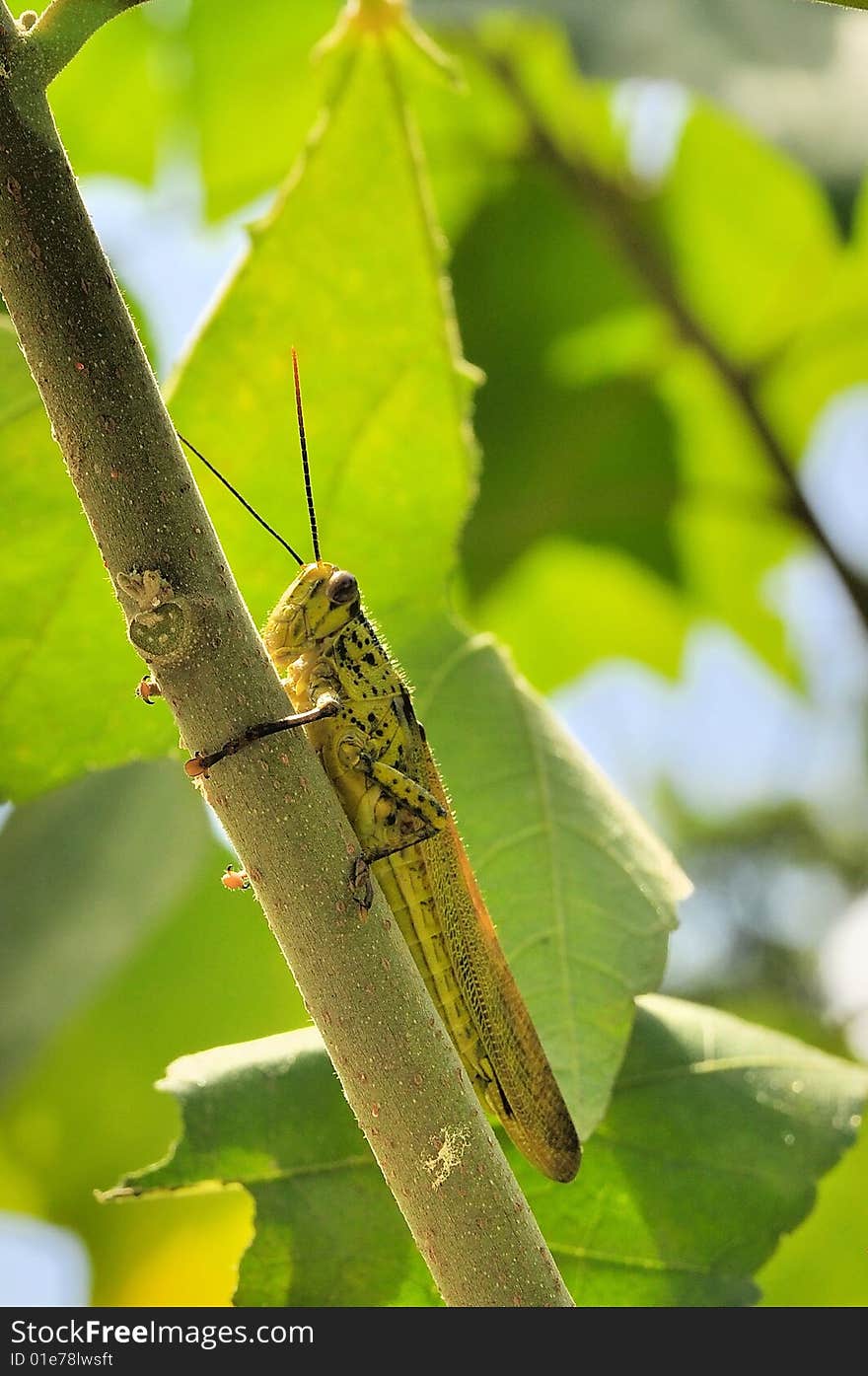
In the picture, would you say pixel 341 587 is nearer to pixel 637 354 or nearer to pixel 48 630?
pixel 48 630

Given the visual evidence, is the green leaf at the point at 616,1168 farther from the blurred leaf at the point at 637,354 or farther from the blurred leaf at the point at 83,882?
the blurred leaf at the point at 637,354

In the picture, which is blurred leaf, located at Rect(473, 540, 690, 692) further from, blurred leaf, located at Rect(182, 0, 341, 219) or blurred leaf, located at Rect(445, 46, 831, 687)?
blurred leaf, located at Rect(182, 0, 341, 219)

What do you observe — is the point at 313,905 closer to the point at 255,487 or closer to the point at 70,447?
the point at 70,447

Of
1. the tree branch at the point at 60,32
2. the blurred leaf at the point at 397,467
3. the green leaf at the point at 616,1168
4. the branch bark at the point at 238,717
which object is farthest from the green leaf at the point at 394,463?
the tree branch at the point at 60,32

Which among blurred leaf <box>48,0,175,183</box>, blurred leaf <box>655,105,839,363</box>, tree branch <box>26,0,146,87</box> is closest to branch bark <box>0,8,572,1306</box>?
tree branch <box>26,0,146,87</box>
